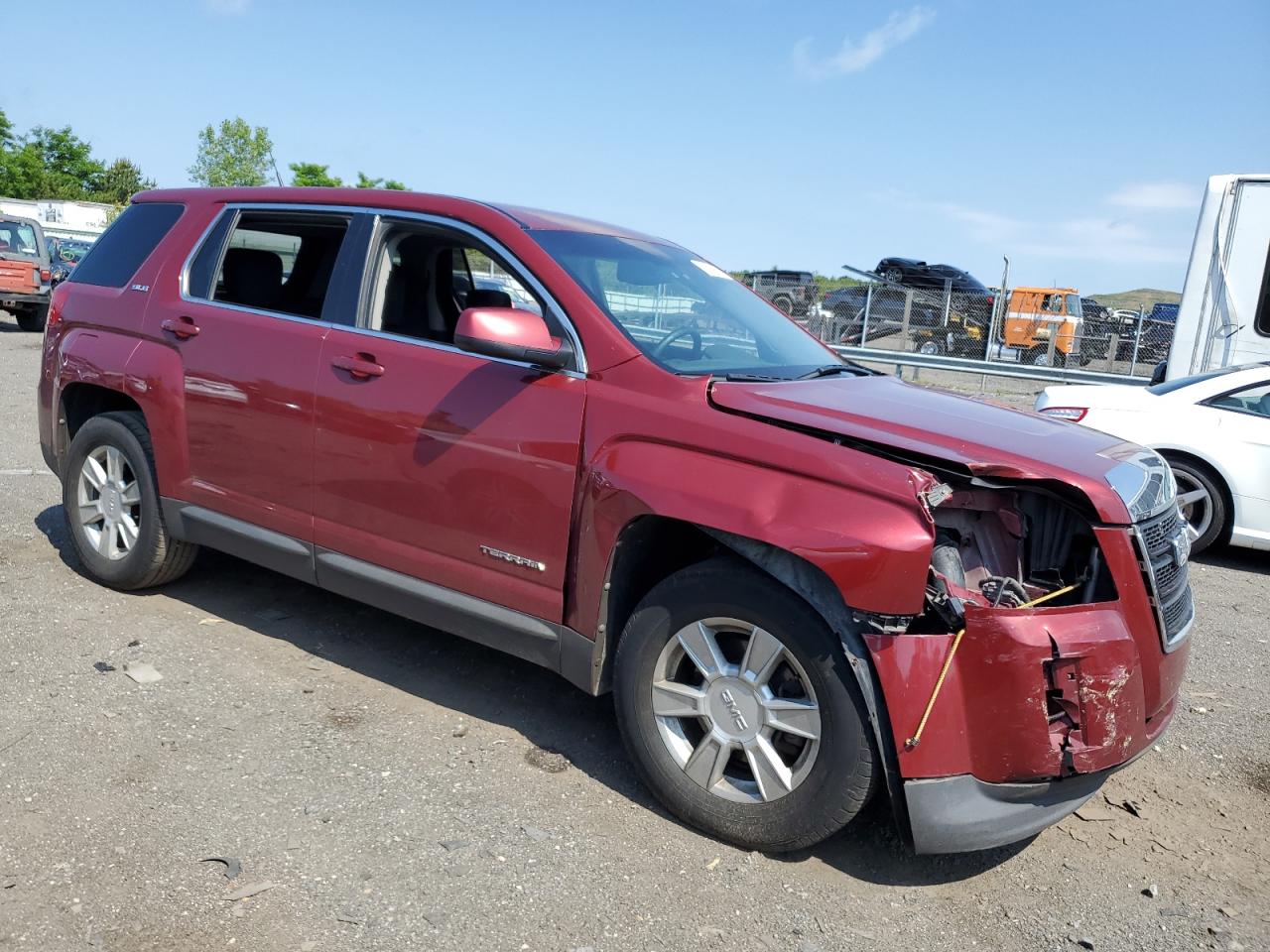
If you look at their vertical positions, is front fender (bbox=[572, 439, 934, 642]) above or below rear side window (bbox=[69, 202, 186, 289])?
below

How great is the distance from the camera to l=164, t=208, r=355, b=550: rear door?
407cm

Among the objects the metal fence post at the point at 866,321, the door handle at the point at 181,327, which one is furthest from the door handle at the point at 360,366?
the metal fence post at the point at 866,321

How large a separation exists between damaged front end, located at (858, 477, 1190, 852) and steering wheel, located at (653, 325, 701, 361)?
3.61ft

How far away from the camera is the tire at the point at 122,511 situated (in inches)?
184

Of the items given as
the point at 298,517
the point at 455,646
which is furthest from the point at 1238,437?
the point at 298,517

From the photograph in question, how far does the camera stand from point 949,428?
10.1ft

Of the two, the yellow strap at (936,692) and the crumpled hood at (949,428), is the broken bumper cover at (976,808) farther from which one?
Answer: the crumpled hood at (949,428)

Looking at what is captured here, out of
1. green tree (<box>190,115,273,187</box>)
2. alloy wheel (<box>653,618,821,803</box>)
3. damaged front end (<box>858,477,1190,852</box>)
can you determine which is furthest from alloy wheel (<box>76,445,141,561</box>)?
green tree (<box>190,115,273,187</box>)

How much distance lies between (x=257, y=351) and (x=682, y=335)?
1778mm

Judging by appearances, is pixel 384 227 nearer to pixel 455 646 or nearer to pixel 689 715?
pixel 455 646

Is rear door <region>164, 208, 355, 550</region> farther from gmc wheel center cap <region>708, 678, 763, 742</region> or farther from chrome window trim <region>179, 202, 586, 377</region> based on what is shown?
gmc wheel center cap <region>708, 678, 763, 742</region>

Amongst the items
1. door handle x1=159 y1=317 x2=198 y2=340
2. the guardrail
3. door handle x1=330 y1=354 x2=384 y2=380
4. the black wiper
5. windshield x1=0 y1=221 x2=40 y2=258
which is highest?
windshield x1=0 y1=221 x2=40 y2=258

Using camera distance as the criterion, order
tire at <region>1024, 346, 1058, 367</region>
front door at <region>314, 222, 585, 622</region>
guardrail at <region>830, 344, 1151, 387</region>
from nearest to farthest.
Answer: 1. front door at <region>314, 222, 585, 622</region>
2. guardrail at <region>830, 344, 1151, 387</region>
3. tire at <region>1024, 346, 1058, 367</region>

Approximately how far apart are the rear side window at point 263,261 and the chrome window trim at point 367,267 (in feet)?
0.09
